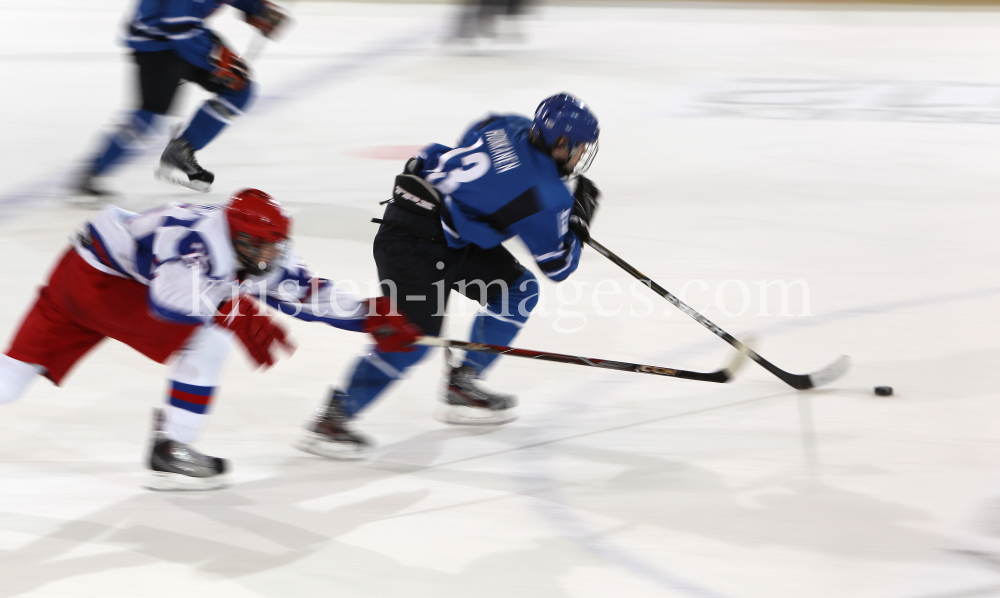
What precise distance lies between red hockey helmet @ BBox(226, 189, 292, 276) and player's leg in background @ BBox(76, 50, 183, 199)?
2.41 m

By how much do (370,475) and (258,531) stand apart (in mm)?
372

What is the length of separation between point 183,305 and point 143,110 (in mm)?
2657

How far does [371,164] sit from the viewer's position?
5.44 m

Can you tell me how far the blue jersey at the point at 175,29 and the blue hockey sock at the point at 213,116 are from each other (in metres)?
0.19

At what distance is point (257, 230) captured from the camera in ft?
7.62

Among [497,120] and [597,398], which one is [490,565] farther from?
[497,120]

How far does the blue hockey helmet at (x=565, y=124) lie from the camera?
8.71 feet

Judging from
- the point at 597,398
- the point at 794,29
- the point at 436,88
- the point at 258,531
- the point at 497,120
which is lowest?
the point at 258,531

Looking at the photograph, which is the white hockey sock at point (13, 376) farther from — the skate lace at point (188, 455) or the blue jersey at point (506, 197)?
the blue jersey at point (506, 197)

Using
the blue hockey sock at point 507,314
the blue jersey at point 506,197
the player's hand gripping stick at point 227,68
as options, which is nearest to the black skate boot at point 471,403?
the blue hockey sock at point 507,314

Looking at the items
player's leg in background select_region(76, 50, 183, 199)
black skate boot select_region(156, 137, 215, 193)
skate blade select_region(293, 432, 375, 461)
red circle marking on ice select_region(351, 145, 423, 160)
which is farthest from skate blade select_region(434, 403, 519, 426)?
red circle marking on ice select_region(351, 145, 423, 160)

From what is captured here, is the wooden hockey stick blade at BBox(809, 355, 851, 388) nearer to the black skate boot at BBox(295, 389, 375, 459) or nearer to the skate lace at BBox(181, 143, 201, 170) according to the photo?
the black skate boot at BBox(295, 389, 375, 459)

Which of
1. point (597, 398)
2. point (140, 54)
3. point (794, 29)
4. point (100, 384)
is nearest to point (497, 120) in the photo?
point (597, 398)

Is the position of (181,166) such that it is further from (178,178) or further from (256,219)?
(256,219)
